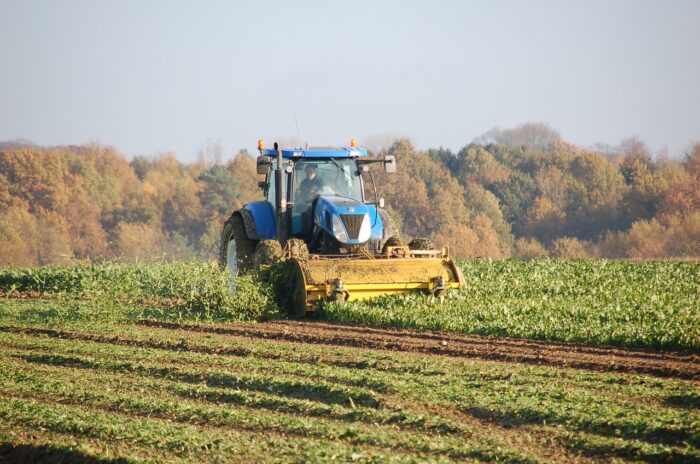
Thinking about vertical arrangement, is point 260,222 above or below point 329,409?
above

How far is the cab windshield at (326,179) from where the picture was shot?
15.0 meters

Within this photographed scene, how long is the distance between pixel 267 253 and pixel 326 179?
5.75 ft

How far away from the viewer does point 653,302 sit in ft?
44.5

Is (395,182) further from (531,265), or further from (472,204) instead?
(531,265)

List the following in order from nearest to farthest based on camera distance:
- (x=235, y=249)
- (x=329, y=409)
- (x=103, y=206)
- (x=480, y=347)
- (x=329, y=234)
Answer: (x=329, y=409) → (x=480, y=347) → (x=329, y=234) → (x=235, y=249) → (x=103, y=206)

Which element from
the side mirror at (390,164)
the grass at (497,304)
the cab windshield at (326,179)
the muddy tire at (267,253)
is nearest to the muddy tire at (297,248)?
the muddy tire at (267,253)

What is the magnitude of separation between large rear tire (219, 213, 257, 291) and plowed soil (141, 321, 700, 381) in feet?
5.92

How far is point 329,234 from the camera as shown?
47.1ft

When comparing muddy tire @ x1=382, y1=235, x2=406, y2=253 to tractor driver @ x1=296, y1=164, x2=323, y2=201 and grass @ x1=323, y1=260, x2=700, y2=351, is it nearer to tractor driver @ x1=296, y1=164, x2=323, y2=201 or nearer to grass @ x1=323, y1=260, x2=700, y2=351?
grass @ x1=323, y1=260, x2=700, y2=351

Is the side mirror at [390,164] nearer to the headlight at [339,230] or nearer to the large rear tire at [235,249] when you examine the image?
the headlight at [339,230]

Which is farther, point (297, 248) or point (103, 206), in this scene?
point (103, 206)

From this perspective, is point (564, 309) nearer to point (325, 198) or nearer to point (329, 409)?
point (325, 198)

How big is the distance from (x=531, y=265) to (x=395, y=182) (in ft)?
77.7

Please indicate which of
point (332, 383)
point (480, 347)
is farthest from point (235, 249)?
point (332, 383)
